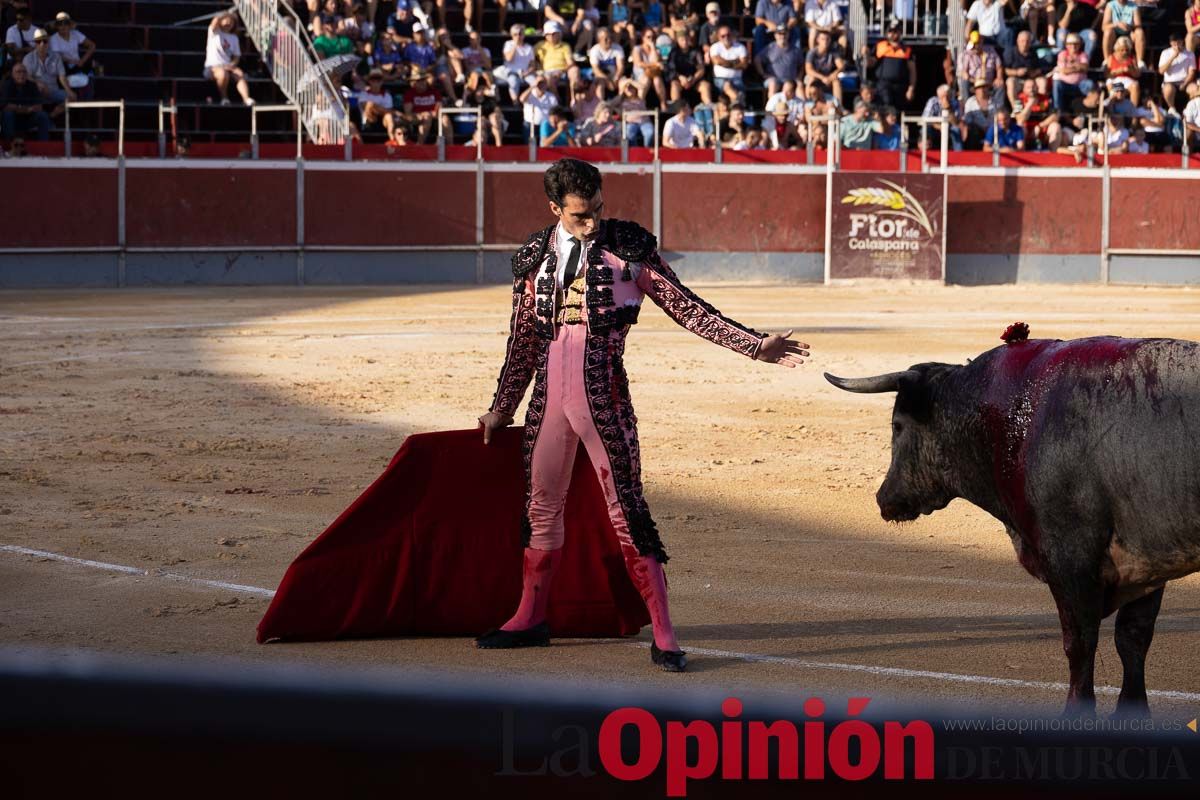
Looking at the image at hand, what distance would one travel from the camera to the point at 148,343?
12.9m

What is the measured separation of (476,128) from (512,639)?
15100 mm

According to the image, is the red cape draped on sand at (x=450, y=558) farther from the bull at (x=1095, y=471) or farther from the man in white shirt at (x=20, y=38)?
the man in white shirt at (x=20, y=38)

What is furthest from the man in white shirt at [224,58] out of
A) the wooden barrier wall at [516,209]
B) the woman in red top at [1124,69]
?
the woman in red top at [1124,69]

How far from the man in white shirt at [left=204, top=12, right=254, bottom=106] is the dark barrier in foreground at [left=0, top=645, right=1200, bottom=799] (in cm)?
1858

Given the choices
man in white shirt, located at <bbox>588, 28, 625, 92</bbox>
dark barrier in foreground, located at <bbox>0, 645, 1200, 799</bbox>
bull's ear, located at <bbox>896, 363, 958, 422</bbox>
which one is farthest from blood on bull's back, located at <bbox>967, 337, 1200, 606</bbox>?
man in white shirt, located at <bbox>588, 28, 625, 92</bbox>

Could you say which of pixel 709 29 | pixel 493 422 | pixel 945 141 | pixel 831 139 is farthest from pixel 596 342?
pixel 709 29

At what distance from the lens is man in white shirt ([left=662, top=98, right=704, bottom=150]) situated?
19391mm

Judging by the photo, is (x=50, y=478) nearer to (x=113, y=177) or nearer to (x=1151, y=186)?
(x=113, y=177)

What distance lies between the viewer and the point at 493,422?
4.61 m

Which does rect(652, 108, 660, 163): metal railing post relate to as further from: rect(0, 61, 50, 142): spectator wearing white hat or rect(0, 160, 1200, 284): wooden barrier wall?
rect(0, 61, 50, 142): spectator wearing white hat

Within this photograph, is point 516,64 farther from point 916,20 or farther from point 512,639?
point 512,639

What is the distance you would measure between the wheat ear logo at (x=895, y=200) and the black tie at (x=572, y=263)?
15.4 metres

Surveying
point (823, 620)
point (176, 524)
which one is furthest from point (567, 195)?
point (176, 524)

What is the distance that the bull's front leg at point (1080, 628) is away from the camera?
3596 millimetres
